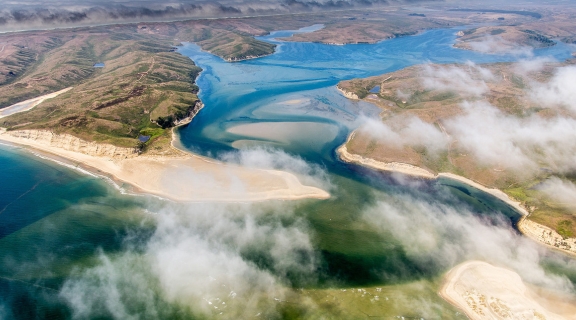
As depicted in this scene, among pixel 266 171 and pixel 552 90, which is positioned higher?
pixel 552 90

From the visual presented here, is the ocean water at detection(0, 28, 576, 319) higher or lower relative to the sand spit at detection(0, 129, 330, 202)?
lower

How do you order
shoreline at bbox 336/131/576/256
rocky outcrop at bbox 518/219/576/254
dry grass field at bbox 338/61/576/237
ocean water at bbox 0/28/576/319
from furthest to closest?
dry grass field at bbox 338/61/576/237
shoreline at bbox 336/131/576/256
rocky outcrop at bbox 518/219/576/254
ocean water at bbox 0/28/576/319

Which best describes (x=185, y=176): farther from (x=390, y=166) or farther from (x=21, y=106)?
(x=21, y=106)

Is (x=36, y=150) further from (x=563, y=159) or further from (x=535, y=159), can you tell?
(x=563, y=159)

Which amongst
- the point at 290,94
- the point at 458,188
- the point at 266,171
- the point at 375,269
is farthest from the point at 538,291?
the point at 290,94

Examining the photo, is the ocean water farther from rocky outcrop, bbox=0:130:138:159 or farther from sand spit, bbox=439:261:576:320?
rocky outcrop, bbox=0:130:138:159

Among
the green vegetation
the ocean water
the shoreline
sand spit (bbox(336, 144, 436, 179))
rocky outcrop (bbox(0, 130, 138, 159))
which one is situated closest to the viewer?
the ocean water

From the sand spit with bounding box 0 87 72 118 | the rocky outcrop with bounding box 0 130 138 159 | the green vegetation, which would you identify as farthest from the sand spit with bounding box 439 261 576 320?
the sand spit with bounding box 0 87 72 118

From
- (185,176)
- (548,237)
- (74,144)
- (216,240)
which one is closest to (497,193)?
(548,237)

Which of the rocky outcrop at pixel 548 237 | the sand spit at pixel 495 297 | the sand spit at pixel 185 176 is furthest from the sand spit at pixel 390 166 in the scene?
the sand spit at pixel 495 297
